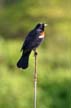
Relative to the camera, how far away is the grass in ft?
5.34

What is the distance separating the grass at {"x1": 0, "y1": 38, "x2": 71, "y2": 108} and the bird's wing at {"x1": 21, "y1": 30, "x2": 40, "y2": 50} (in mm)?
78

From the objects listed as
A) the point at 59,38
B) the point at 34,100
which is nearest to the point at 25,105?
the point at 34,100

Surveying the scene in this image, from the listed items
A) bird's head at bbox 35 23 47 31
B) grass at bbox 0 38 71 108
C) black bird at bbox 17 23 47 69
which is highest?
bird's head at bbox 35 23 47 31

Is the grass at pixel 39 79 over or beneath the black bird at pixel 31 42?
beneath

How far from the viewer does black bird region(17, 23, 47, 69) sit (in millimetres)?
1503

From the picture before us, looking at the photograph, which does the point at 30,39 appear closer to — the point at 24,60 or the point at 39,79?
the point at 24,60

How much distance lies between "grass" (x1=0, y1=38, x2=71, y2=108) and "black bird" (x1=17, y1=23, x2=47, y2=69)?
63 millimetres

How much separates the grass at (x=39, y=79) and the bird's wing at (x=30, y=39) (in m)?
0.08

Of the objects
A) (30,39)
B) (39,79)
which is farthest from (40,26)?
(39,79)

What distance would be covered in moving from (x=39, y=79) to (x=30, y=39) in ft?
0.60

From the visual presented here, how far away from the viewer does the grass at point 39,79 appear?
5.34ft

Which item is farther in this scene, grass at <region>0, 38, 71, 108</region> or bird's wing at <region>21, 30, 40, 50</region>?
grass at <region>0, 38, 71, 108</region>

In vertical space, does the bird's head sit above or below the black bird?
above

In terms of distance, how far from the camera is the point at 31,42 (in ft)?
4.92
